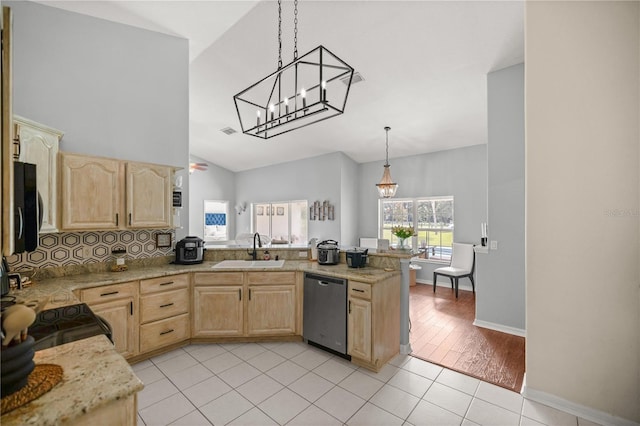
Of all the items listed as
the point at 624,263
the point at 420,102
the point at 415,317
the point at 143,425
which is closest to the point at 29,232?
the point at 143,425

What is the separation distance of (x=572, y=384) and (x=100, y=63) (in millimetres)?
5168

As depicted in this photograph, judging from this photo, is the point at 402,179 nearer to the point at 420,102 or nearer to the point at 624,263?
the point at 420,102

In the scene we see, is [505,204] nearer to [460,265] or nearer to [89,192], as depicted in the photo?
[460,265]

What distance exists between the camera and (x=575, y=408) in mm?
2066

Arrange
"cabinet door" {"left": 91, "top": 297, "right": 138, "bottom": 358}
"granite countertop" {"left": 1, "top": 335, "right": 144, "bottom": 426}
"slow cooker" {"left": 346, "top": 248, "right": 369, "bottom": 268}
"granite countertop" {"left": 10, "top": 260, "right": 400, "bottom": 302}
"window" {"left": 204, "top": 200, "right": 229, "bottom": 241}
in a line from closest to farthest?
1. "granite countertop" {"left": 1, "top": 335, "right": 144, "bottom": 426}
2. "granite countertop" {"left": 10, "top": 260, "right": 400, "bottom": 302}
3. "cabinet door" {"left": 91, "top": 297, "right": 138, "bottom": 358}
4. "slow cooker" {"left": 346, "top": 248, "right": 369, "bottom": 268}
5. "window" {"left": 204, "top": 200, "right": 229, "bottom": 241}

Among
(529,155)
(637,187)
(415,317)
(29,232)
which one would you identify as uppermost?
(529,155)

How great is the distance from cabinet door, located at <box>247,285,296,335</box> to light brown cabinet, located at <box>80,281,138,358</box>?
42.0 inches

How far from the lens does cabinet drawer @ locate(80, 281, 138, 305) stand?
2434 millimetres

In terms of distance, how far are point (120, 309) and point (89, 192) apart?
1.14 m

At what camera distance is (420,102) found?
14.5ft

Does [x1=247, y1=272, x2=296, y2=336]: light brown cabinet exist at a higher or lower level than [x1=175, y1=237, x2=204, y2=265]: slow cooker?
lower

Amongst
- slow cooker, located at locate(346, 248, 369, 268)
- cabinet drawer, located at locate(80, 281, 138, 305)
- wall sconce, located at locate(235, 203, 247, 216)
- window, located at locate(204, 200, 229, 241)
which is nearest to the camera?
cabinet drawer, located at locate(80, 281, 138, 305)

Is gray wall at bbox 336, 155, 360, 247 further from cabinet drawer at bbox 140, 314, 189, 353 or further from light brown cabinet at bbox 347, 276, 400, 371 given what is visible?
cabinet drawer at bbox 140, 314, 189, 353

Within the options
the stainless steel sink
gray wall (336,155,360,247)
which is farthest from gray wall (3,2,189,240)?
gray wall (336,155,360,247)
